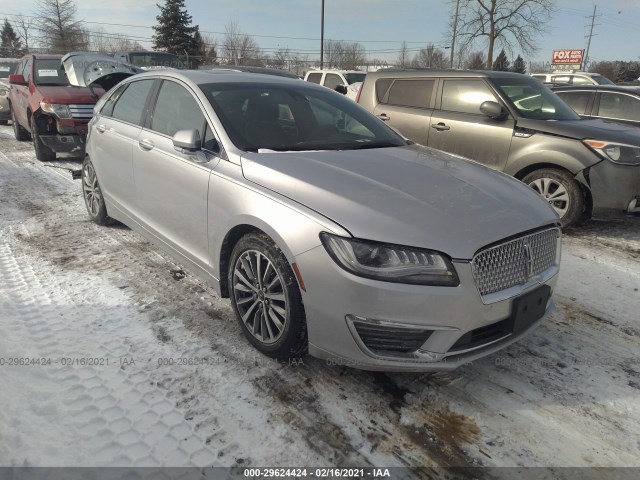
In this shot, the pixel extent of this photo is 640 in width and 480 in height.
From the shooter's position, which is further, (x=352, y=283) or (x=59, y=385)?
(x=59, y=385)

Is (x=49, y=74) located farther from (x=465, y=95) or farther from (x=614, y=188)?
(x=614, y=188)

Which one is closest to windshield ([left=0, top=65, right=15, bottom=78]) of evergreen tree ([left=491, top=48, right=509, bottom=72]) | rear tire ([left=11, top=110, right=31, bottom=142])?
rear tire ([left=11, top=110, right=31, bottom=142])

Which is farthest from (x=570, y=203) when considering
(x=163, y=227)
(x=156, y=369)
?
(x=156, y=369)

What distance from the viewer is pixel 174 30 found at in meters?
46.3

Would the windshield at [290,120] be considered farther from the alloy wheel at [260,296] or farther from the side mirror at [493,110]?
the side mirror at [493,110]

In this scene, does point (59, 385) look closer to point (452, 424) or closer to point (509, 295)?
point (452, 424)

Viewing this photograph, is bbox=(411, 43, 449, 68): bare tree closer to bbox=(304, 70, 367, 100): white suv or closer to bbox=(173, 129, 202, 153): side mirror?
bbox=(304, 70, 367, 100): white suv

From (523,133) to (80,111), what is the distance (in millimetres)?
7044

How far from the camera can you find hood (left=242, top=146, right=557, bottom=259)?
2271mm

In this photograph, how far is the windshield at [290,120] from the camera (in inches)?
125

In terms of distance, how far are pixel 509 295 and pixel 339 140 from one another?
1673mm

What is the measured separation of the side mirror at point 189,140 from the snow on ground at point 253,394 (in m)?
1.16

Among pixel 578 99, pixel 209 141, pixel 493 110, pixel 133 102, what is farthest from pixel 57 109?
pixel 578 99

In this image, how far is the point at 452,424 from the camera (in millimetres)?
2352
